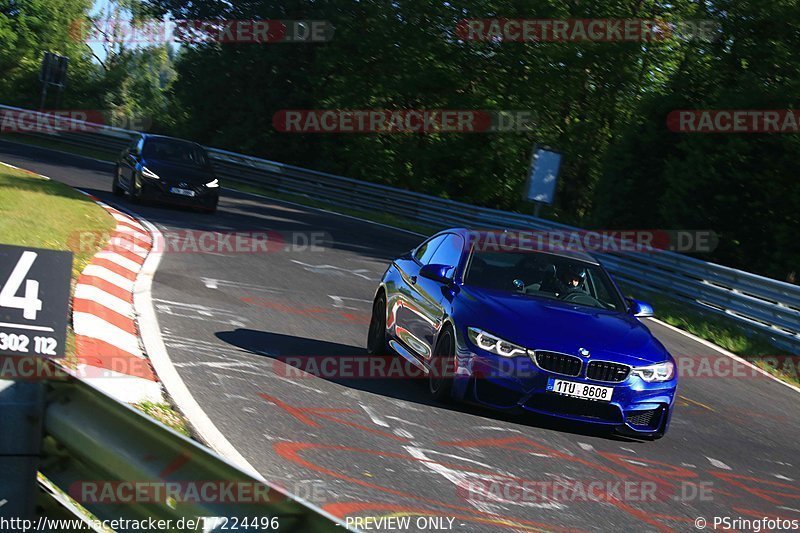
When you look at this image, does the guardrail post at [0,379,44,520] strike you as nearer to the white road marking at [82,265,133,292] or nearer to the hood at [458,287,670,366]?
the hood at [458,287,670,366]

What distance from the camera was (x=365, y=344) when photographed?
39.4 ft

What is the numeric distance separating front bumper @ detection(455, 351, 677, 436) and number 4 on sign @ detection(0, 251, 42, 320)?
12.4 ft

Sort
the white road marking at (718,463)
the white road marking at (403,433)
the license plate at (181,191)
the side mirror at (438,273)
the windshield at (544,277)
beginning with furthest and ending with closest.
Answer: the license plate at (181,191), the windshield at (544,277), the side mirror at (438,273), the white road marking at (718,463), the white road marking at (403,433)

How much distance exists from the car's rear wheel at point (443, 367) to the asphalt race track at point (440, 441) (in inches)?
5.3

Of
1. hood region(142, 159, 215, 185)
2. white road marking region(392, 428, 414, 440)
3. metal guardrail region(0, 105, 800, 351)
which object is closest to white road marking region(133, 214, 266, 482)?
white road marking region(392, 428, 414, 440)

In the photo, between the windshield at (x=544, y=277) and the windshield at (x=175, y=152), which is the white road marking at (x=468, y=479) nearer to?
the windshield at (x=544, y=277)

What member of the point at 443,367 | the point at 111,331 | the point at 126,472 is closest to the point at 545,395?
the point at 443,367

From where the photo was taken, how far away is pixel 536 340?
28.3 ft

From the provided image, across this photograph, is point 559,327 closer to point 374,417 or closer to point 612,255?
point 374,417

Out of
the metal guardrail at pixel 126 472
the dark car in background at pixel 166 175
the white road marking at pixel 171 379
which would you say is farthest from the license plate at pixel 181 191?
the metal guardrail at pixel 126 472

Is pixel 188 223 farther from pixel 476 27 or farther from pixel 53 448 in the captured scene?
pixel 476 27

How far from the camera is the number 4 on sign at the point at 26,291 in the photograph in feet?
18.8

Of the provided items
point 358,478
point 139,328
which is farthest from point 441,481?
point 139,328

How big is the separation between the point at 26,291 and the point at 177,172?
18989mm
